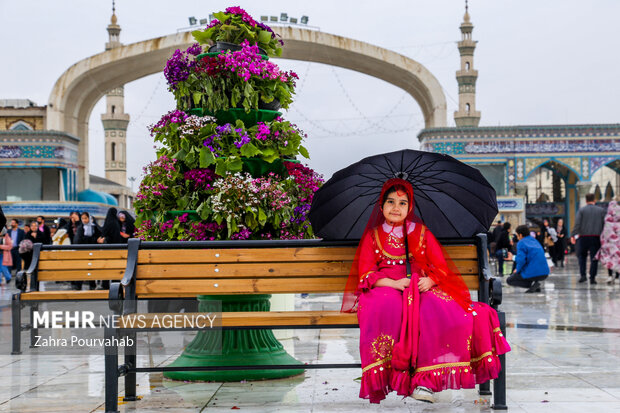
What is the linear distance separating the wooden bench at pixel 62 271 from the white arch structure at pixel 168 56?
32115 millimetres

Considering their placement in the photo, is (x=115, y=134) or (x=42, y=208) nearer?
(x=42, y=208)

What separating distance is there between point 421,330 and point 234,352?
176cm

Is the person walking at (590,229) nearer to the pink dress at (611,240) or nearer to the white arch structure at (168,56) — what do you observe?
the pink dress at (611,240)

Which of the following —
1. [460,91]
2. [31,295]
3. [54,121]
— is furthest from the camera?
[460,91]

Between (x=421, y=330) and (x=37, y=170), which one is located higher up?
(x=37, y=170)

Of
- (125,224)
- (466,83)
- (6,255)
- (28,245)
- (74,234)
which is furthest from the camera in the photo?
(466,83)

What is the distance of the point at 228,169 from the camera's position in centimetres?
585

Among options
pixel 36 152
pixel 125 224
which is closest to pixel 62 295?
pixel 125 224

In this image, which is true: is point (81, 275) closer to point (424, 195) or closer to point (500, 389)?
point (424, 195)

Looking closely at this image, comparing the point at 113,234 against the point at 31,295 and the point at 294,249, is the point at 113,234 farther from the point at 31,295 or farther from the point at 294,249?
the point at 294,249

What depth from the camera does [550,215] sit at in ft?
156

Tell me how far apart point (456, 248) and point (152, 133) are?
2.53 meters

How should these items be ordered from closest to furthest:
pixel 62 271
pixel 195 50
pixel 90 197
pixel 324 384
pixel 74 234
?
pixel 324 384, pixel 195 50, pixel 62 271, pixel 74 234, pixel 90 197

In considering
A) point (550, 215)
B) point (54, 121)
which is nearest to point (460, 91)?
point (550, 215)
